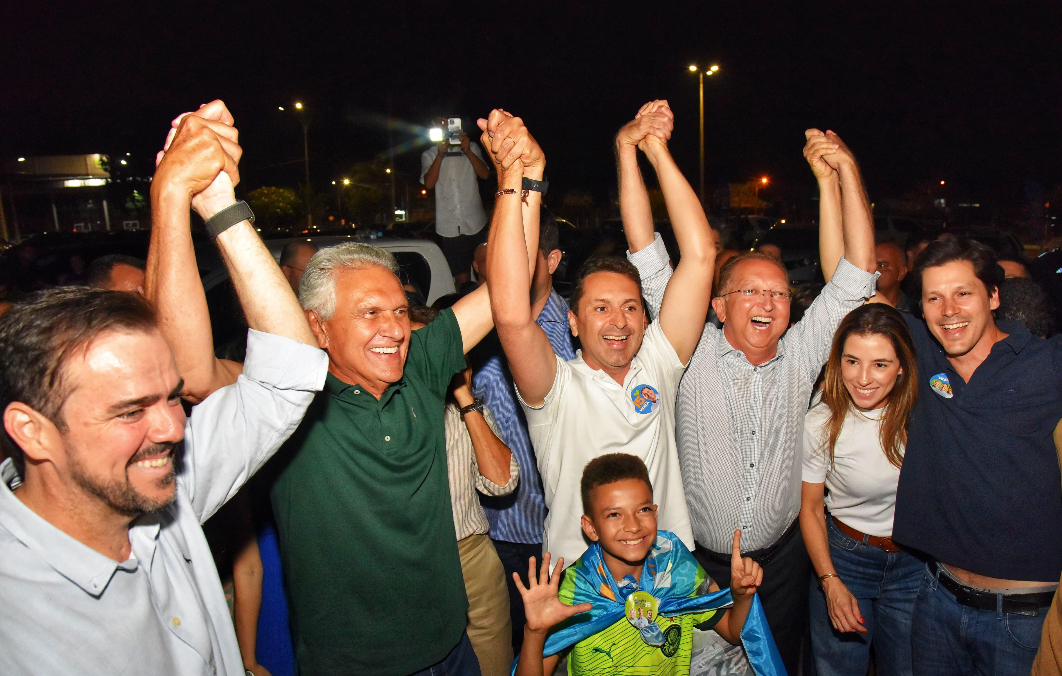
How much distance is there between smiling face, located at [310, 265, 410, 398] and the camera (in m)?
2.27

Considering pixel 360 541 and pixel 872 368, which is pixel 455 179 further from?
pixel 360 541

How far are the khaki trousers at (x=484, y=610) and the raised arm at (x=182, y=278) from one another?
Result: 1.48 meters

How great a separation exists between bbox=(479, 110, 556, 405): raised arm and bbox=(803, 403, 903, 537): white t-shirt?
1530 mm

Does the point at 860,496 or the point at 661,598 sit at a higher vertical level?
the point at 860,496

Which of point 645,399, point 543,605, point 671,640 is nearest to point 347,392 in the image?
point 543,605

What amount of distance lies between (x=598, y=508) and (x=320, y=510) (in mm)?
1051

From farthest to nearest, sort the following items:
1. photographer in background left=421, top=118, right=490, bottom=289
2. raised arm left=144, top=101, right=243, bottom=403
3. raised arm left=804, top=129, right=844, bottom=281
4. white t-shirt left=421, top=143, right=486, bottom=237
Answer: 1. white t-shirt left=421, top=143, right=486, bottom=237
2. photographer in background left=421, top=118, right=490, bottom=289
3. raised arm left=804, top=129, right=844, bottom=281
4. raised arm left=144, top=101, right=243, bottom=403

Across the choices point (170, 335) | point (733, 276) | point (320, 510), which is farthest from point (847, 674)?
point (170, 335)

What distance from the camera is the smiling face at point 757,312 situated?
120 inches

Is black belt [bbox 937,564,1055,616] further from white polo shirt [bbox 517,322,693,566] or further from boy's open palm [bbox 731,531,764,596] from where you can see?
white polo shirt [bbox 517,322,693,566]

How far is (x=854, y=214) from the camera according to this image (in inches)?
125

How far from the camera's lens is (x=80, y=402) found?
4.46 ft

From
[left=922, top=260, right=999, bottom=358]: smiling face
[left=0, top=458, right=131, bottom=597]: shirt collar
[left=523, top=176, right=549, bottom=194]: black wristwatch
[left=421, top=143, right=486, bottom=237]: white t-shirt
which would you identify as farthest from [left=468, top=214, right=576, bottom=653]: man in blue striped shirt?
[left=421, top=143, right=486, bottom=237]: white t-shirt

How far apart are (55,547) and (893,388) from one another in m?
3.16
